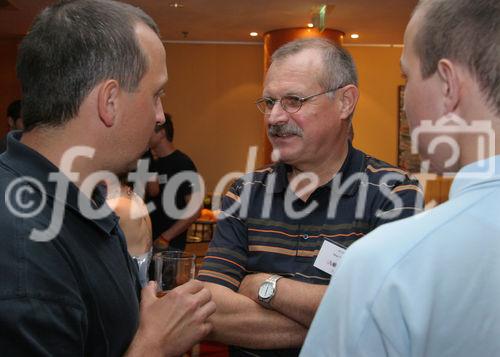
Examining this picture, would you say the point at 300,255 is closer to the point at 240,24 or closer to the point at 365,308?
the point at 365,308

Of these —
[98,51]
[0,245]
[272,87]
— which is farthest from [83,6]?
[272,87]

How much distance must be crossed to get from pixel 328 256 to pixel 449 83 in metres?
0.84

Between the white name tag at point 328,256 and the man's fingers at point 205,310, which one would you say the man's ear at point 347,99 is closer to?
the white name tag at point 328,256

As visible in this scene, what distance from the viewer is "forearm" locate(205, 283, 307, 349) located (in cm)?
161

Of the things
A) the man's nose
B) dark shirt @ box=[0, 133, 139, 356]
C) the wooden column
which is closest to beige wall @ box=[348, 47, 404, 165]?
the wooden column

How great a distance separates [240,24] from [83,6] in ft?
25.5

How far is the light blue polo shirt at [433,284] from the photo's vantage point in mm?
816

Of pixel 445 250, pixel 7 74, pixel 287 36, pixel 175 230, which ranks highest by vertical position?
pixel 287 36

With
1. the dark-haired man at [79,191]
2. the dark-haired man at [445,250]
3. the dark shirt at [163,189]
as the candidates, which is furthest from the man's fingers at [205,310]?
the dark shirt at [163,189]

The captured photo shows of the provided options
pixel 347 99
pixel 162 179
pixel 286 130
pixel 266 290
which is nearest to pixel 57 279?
pixel 266 290

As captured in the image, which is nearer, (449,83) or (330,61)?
(449,83)

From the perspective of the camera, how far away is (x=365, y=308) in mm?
853

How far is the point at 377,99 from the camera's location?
1059 cm

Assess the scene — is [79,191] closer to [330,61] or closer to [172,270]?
[172,270]
